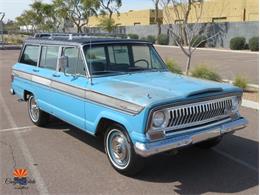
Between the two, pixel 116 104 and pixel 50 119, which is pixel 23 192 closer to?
pixel 116 104

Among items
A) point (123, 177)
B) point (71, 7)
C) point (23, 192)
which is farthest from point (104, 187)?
point (71, 7)

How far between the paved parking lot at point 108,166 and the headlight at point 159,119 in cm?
81

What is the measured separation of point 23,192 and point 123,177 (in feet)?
4.25

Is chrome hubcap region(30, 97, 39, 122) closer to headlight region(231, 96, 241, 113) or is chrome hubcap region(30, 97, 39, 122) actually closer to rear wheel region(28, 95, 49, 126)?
rear wheel region(28, 95, 49, 126)

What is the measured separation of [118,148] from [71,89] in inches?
55.7

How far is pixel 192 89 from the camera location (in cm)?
513

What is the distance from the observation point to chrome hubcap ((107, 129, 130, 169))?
5.24 m

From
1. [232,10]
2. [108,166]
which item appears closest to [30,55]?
[108,166]

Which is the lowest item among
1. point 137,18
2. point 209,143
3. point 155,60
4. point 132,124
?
point 209,143

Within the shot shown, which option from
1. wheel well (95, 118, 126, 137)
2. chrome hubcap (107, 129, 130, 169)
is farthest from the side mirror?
chrome hubcap (107, 129, 130, 169)

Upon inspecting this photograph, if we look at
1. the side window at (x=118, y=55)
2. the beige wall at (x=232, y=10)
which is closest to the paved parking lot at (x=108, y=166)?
the side window at (x=118, y=55)

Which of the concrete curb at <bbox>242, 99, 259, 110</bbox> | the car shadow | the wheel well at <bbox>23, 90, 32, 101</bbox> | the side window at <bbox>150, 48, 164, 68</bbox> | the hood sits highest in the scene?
the side window at <bbox>150, 48, 164, 68</bbox>

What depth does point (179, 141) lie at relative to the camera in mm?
4812

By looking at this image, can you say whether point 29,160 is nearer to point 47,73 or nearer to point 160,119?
point 47,73
